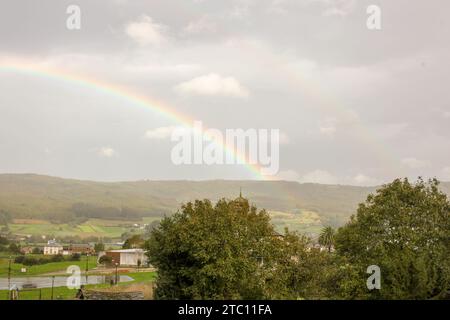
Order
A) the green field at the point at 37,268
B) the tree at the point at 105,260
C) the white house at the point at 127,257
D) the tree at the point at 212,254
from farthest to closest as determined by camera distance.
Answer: the tree at the point at 105,260, the white house at the point at 127,257, the green field at the point at 37,268, the tree at the point at 212,254

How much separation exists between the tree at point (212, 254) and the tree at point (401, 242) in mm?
6641

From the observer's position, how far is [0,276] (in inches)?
4697

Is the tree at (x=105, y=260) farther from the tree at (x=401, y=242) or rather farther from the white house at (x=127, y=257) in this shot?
the tree at (x=401, y=242)

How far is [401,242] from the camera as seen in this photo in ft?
131

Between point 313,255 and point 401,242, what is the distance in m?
9.62

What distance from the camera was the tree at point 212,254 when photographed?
39.5m

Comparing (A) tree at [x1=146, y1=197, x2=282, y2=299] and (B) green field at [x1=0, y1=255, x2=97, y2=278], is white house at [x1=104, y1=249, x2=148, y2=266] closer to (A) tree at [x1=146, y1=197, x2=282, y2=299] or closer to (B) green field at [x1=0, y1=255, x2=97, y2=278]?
(B) green field at [x1=0, y1=255, x2=97, y2=278]

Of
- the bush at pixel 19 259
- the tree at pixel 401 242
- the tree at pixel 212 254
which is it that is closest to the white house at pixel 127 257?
the bush at pixel 19 259

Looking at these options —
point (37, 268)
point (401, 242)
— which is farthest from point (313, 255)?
point (37, 268)

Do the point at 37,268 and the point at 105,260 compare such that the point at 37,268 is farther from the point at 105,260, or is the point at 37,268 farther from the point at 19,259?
the point at 19,259
